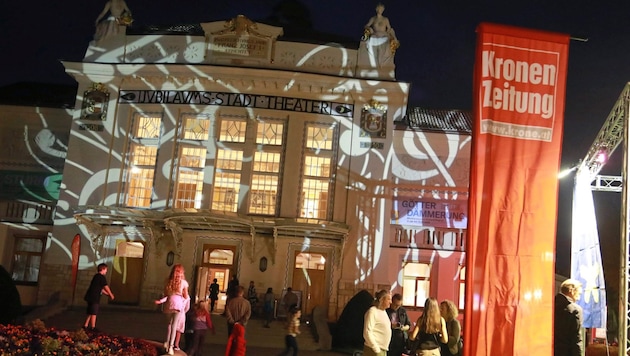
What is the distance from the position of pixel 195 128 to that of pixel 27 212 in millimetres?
7225

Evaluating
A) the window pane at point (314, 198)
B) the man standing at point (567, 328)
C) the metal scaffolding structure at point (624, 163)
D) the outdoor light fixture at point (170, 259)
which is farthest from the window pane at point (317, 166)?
the man standing at point (567, 328)

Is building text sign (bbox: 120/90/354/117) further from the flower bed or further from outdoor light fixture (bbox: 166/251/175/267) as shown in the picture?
the flower bed

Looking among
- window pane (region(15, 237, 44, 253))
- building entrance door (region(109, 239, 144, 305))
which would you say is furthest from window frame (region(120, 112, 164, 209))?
window pane (region(15, 237, 44, 253))

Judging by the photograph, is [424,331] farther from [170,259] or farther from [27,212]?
[27,212]

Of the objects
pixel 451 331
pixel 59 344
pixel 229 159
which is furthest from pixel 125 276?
pixel 451 331

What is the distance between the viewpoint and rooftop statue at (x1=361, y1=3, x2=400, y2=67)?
2514 cm

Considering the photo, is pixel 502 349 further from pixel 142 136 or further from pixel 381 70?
pixel 142 136

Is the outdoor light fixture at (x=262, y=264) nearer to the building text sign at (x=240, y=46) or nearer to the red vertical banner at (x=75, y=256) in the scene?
the red vertical banner at (x=75, y=256)

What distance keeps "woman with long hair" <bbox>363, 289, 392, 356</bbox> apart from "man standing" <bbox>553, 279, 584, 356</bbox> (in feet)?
7.87

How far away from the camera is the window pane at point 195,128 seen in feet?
81.7

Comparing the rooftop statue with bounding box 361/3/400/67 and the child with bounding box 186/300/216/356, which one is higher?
the rooftop statue with bounding box 361/3/400/67

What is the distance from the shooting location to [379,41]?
83.0ft

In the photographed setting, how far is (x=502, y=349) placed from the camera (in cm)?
884

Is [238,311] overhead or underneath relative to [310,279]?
underneath
